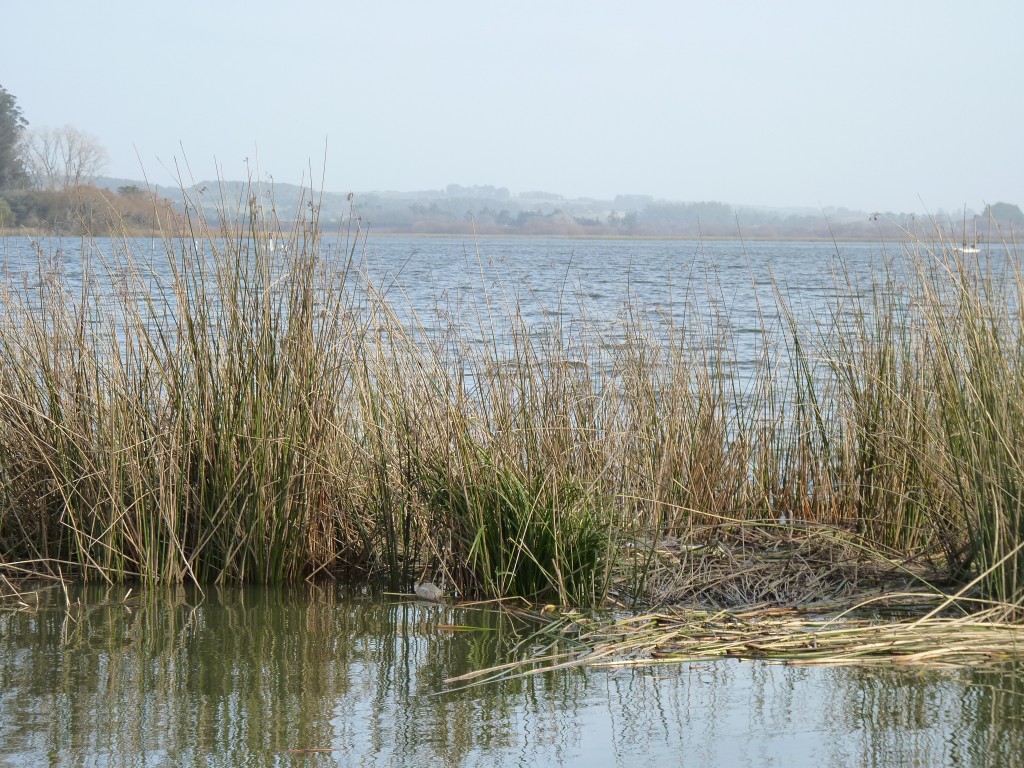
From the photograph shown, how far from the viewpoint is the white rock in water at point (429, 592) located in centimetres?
358

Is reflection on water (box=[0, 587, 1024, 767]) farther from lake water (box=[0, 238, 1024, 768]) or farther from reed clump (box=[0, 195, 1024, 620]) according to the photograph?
reed clump (box=[0, 195, 1024, 620])

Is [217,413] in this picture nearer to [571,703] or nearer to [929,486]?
[571,703]

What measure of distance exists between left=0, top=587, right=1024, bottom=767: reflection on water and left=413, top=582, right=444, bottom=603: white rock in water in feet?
1.11

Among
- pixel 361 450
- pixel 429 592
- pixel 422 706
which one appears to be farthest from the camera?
pixel 361 450

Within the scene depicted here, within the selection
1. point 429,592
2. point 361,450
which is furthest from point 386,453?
point 429,592

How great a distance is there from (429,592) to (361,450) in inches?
24.4

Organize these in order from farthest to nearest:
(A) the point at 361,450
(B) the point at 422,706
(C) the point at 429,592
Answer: (A) the point at 361,450, (C) the point at 429,592, (B) the point at 422,706

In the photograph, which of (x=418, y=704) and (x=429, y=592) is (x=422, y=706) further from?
(x=429, y=592)

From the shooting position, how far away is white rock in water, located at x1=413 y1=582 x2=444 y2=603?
358cm

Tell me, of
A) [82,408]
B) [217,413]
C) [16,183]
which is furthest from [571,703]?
[16,183]

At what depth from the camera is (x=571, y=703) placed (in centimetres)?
257

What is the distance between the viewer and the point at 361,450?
381 centimetres

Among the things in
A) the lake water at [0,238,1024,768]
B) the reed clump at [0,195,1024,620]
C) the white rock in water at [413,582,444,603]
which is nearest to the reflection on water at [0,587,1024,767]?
the lake water at [0,238,1024,768]

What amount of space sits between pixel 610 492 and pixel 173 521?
1.60 metres
